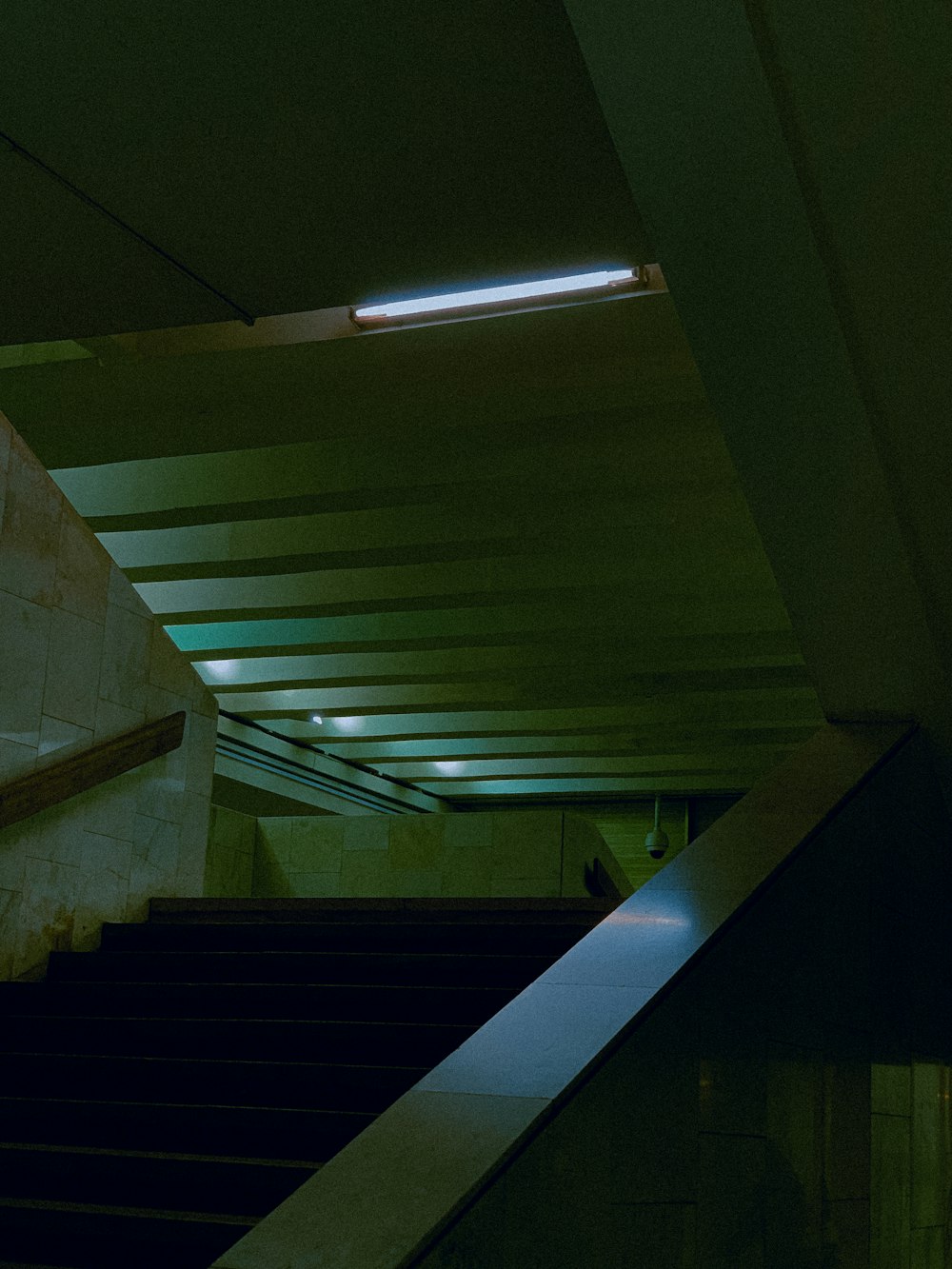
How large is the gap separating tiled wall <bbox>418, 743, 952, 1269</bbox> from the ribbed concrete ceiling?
8.45 ft

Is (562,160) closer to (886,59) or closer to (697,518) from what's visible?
A: (886,59)

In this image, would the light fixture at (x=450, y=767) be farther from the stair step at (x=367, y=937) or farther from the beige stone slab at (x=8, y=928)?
the beige stone slab at (x=8, y=928)

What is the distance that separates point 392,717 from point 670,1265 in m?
10.1

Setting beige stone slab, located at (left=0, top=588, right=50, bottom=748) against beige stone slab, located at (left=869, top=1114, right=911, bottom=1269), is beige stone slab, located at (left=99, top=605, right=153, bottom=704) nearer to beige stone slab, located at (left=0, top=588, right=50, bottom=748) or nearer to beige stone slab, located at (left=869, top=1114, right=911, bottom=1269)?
beige stone slab, located at (left=0, top=588, right=50, bottom=748)

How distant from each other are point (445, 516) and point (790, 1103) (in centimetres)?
481

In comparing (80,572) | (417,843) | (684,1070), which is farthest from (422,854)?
(684,1070)

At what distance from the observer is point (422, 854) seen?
41.2 ft

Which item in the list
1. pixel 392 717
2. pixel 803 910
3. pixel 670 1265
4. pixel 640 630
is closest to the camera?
pixel 670 1265

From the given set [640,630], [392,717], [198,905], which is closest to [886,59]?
[198,905]

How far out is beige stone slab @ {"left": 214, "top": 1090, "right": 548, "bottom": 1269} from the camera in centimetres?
177

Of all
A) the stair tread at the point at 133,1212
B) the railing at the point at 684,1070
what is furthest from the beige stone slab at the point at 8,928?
the railing at the point at 684,1070

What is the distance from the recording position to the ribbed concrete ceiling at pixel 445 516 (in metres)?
5.96

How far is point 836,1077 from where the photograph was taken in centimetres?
349

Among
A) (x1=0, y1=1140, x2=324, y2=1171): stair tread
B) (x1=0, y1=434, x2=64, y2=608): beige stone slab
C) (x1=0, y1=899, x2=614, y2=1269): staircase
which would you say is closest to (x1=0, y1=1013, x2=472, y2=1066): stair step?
(x1=0, y1=899, x2=614, y2=1269): staircase
